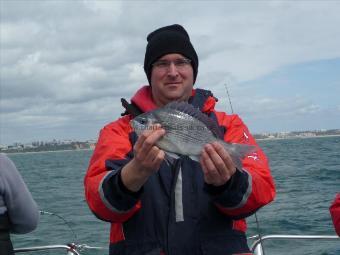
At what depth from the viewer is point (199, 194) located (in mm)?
3859

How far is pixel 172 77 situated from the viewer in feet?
13.5

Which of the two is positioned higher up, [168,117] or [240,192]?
[168,117]

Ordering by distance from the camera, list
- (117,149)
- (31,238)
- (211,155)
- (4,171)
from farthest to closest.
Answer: (31,238) → (4,171) → (117,149) → (211,155)

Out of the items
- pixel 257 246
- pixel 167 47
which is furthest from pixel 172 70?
pixel 257 246

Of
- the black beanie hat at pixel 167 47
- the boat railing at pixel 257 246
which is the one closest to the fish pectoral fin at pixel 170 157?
the black beanie hat at pixel 167 47

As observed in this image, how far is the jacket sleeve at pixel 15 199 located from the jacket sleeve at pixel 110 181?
1.14m

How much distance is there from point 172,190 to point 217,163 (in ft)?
1.83

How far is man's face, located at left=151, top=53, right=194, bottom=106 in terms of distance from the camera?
416cm

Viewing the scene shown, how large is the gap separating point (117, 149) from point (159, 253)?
92cm

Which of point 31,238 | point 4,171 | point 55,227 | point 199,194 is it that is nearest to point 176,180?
point 199,194

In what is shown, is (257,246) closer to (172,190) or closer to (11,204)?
(172,190)

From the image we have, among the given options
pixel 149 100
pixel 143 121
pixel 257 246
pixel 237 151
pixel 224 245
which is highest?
pixel 149 100

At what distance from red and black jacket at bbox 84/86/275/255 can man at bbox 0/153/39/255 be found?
1.18 meters

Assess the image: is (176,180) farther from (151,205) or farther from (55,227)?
(55,227)
